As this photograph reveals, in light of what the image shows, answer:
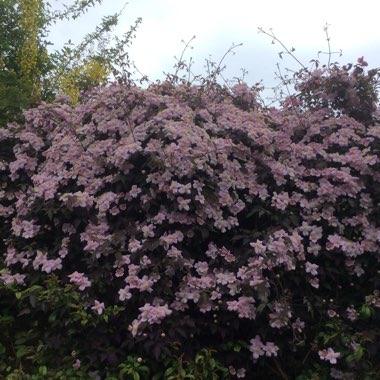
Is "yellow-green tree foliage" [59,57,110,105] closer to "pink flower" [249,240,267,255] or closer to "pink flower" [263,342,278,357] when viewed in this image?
"pink flower" [249,240,267,255]

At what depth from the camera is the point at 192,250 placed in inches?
123

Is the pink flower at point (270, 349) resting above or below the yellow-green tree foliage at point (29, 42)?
below

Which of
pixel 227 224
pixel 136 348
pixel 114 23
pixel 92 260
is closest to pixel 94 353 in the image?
pixel 136 348

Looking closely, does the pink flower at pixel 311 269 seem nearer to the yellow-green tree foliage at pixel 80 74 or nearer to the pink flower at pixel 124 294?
the pink flower at pixel 124 294

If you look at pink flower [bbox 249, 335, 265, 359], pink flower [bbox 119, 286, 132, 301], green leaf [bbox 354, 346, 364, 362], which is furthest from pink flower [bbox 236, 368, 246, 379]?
pink flower [bbox 119, 286, 132, 301]

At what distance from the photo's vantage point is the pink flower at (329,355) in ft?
9.21

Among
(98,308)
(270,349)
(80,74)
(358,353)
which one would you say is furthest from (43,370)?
(80,74)

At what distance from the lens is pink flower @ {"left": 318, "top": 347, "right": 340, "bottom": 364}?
9.21ft

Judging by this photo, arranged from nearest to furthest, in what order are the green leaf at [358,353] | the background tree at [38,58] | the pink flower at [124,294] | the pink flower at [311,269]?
the green leaf at [358,353], the pink flower at [124,294], the pink flower at [311,269], the background tree at [38,58]

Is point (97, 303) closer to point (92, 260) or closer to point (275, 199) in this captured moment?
point (92, 260)

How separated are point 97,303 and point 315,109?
6.92 feet

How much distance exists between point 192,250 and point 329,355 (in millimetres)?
925

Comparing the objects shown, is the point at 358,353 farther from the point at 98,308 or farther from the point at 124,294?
the point at 98,308

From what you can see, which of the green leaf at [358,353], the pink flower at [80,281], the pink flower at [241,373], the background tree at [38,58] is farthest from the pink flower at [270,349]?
the background tree at [38,58]
